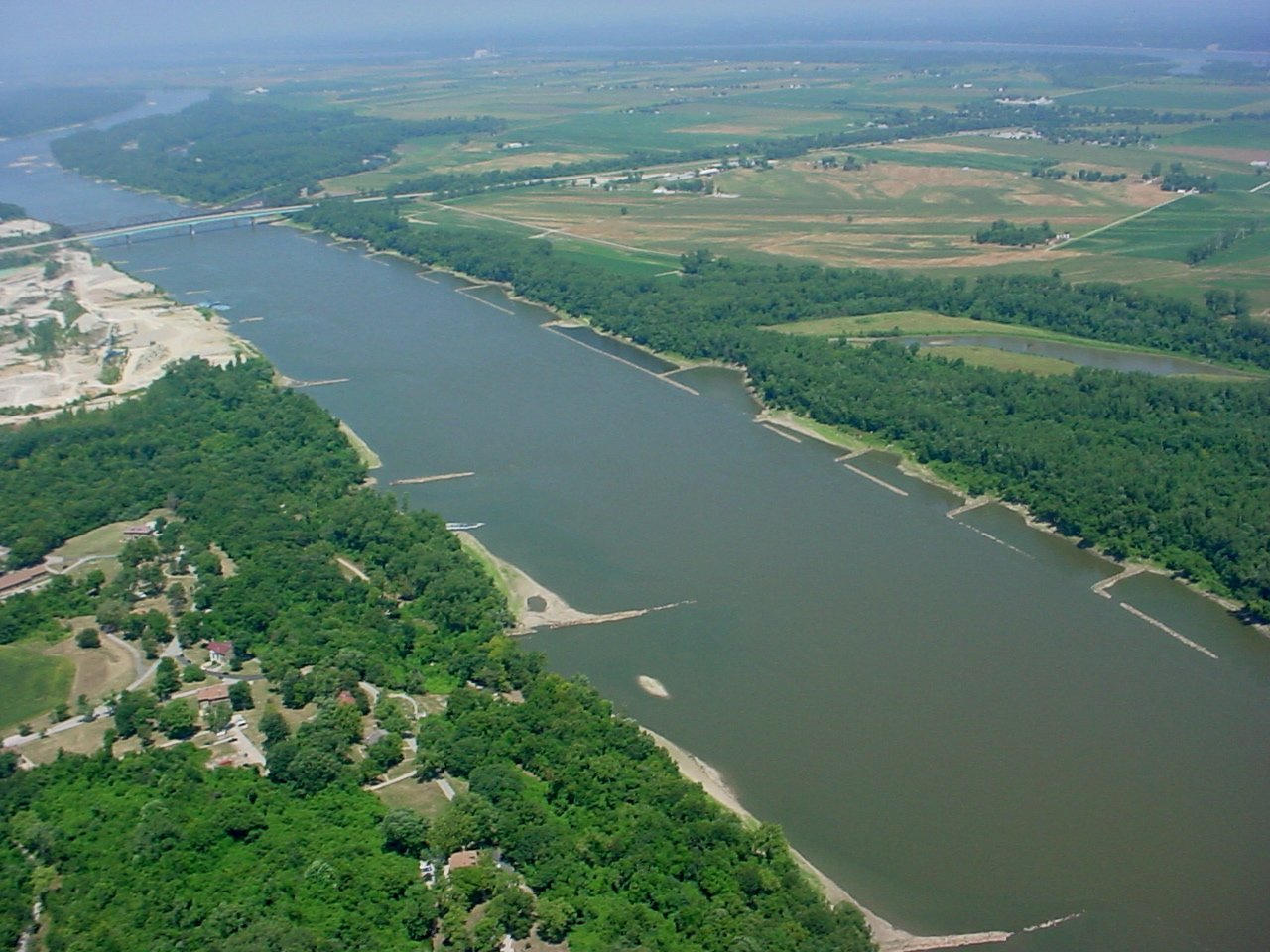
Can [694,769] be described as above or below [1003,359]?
below

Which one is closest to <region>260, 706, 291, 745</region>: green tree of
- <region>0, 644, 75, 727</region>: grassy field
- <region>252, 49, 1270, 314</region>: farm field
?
<region>0, 644, 75, 727</region>: grassy field

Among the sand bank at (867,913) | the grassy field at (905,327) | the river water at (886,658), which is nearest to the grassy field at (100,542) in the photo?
the river water at (886,658)

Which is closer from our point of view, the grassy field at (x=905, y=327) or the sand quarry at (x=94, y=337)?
the sand quarry at (x=94, y=337)

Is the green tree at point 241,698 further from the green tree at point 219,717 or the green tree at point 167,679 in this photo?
the green tree at point 167,679

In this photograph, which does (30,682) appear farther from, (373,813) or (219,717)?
(373,813)

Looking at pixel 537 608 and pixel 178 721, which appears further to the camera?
pixel 537 608

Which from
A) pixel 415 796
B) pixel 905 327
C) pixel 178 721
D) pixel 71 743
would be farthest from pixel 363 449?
pixel 905 327
